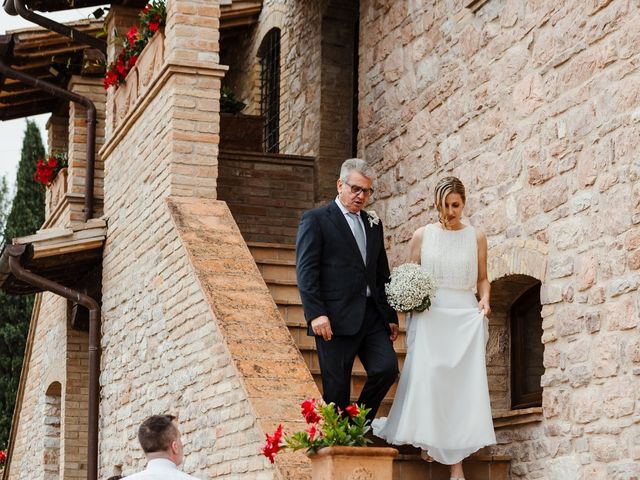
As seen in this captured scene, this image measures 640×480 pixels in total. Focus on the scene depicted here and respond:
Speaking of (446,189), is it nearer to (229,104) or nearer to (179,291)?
(179,291)

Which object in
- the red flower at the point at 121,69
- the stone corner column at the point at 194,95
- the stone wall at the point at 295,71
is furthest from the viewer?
the stone wall at the point at 295,71

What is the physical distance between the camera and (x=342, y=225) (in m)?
7.54

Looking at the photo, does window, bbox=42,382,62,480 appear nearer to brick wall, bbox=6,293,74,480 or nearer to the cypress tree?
brick wall, bbox=6,293,74,480

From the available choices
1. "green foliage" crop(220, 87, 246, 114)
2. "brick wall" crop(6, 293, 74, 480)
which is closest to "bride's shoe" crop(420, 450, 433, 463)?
"brick wall" crop(6, 293, 74, 480)

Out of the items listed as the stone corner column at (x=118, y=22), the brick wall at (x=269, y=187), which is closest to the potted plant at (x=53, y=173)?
the stone corner column at (x=118, y=22)

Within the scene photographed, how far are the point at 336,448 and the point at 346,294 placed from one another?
129cm

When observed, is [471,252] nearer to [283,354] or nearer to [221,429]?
[283,354]

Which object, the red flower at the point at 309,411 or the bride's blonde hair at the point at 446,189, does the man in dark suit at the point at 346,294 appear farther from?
the red flower at the point at 309,411

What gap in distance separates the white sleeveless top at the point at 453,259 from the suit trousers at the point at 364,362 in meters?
0.61

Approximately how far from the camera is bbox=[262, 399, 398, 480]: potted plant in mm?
6344

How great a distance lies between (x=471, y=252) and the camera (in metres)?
7.87

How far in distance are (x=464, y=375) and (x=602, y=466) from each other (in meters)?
0.97

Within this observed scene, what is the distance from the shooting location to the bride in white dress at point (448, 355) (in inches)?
295

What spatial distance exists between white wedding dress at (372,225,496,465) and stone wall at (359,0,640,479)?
57 centimetres
